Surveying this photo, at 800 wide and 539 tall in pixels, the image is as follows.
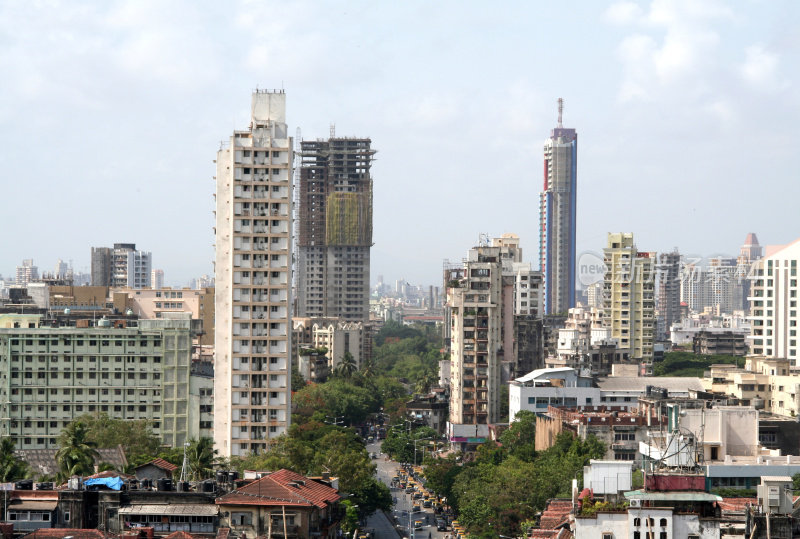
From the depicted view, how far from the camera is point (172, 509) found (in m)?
54.2

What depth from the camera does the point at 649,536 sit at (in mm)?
44344

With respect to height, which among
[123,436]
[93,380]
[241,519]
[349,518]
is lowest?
[349,518]

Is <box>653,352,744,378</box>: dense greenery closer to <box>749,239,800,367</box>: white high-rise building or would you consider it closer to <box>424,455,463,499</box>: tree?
<box>749,239,800,367</box>: white high-rise building

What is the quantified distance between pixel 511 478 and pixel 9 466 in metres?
29.2

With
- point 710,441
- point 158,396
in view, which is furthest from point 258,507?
point 158,396

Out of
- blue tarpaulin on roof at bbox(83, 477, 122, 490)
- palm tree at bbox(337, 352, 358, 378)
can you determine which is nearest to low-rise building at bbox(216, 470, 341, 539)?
blue tarpaulin on roof at bbox(83, 477, 122, 490)

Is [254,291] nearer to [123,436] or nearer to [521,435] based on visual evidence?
[123,436]

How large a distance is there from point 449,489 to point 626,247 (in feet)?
243

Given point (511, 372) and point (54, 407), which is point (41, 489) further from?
point (511, 372)

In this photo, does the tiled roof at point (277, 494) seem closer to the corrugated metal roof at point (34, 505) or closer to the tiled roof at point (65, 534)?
the tiled roof at point (65, 534)

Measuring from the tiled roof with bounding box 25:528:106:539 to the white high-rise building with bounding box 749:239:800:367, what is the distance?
9529cm

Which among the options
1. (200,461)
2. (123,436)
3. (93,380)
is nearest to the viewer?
(200,461)

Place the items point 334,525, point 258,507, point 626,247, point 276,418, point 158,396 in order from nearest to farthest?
1. point 258,507
2. point 334,525
3. point 276,418
4. point 158,396
5. point 626,247

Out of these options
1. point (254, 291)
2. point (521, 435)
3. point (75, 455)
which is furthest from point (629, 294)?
point (75, 455)
